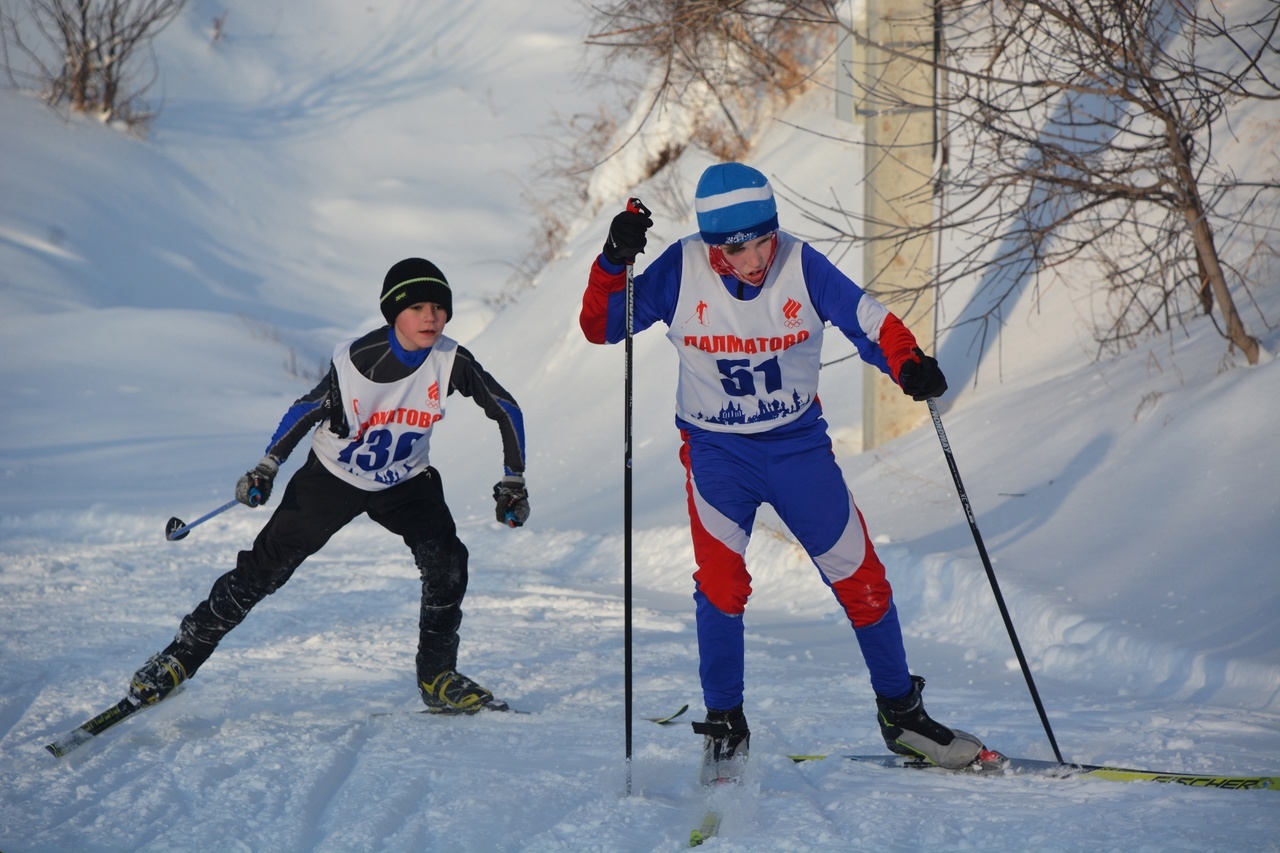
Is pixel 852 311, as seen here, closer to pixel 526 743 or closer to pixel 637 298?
pixel 637 298

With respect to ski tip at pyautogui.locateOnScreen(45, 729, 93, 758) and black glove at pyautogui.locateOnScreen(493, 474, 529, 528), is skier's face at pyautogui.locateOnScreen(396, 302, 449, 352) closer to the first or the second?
black glove at pyautogui.locateOnScreen(493, 474, 529, 528)

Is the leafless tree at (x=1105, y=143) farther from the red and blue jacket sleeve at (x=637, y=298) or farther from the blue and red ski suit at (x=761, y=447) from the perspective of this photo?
the red and blue jacket sleeve at (x=637, y=298)

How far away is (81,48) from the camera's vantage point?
2250 cm

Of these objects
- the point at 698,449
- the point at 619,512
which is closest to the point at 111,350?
the point at 619,512

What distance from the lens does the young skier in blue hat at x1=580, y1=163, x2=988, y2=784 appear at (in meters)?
3.70

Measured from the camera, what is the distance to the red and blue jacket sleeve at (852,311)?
3.65 meters

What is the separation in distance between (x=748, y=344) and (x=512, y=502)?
130 cm

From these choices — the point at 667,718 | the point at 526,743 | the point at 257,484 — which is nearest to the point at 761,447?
the point at 667,718

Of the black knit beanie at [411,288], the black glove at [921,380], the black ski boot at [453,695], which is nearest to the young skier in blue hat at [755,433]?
the black glove at [921,380]

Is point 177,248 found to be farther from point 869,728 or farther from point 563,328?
point 869,728

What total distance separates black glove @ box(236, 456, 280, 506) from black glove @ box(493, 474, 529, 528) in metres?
0.87

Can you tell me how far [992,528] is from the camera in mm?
6691

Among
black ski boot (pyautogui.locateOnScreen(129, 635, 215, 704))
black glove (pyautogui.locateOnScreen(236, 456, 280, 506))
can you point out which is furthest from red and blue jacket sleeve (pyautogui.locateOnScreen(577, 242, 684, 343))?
black ski boot (pyautogui.locateOnScreen(129, 635, 215, 704))

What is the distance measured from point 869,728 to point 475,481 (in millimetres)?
7250
